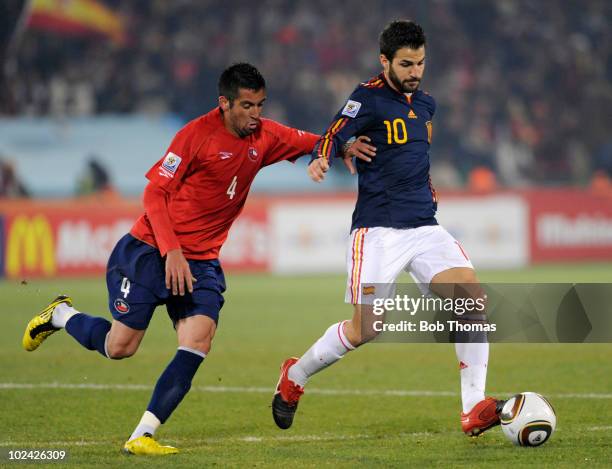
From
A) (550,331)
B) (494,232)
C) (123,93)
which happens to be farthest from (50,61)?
(550,331)

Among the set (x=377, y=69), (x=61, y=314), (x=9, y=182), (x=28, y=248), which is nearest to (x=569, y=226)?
(x=377, y=69)

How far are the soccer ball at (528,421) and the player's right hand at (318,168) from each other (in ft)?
4.85

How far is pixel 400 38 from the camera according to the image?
581cm

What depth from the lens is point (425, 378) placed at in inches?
323

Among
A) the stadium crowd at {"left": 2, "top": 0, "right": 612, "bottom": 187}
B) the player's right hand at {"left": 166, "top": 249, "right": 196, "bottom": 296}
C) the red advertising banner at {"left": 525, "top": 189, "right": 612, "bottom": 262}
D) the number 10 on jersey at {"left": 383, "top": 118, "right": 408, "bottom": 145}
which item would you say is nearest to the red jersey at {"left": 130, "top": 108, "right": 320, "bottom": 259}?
the player's right hand at {"left": 166, "top": 249, "right": 196, "bottom": 296}

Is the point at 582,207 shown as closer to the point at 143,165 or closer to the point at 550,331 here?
the point at 143,165

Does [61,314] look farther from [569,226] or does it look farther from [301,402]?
[569,226]

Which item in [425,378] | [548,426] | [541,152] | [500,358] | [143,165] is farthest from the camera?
[541,152]

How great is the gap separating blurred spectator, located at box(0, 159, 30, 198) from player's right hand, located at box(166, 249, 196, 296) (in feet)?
46.0

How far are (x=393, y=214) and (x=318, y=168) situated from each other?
0.58 metres

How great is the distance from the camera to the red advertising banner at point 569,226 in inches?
747

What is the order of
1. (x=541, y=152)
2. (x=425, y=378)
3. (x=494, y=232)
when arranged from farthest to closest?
(x=541, y=152) < (x=494, y=232) < (x=425, y=378)

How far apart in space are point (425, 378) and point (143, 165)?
13843 millimetres

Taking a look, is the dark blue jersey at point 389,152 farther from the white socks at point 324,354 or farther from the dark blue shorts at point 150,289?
the dark blue shorts at point 150,289
